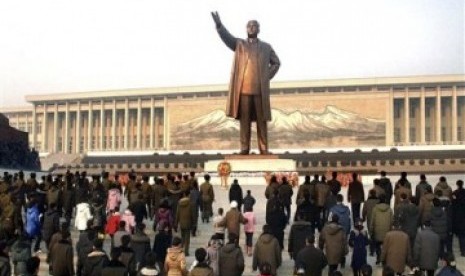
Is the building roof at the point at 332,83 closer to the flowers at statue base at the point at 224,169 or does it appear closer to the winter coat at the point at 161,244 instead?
the flowers at statue base at the point at 224,169

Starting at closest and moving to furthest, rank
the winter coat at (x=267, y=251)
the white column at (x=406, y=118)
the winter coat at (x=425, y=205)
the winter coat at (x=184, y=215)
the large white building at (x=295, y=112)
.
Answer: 1. the winter coat at (x=267, y=251)
2. the winter coat at (x=425, y=205)
3. the winter coat at (x=184, y=215)
4. the large white building at (x=295, y=112)
5. the white column at (x=406, y=118)

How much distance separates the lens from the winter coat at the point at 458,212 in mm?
8815

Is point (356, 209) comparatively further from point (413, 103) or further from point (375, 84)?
point (413, 103)

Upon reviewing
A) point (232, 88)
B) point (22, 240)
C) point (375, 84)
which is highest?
point (375, 84)

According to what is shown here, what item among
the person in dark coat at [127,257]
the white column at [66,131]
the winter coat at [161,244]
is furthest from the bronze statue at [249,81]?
the white column at [66,131]

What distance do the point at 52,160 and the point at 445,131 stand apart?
3128cm

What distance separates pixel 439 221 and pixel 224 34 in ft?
25.6

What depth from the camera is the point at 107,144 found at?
60125 mm

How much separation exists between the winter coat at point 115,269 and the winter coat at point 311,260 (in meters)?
1.80

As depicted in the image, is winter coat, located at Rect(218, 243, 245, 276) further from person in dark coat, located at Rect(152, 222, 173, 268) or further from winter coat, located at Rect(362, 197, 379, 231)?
winter coat, located at Rect(362, 197, 379, 231)

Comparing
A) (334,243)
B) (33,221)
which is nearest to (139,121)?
(33,221)

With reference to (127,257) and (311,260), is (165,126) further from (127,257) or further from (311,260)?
(311,260)

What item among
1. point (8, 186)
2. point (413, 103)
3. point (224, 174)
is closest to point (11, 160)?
point (224, 174)

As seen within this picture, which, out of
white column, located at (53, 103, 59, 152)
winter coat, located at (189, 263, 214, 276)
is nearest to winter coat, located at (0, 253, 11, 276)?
winter coat, located at (189, 263, 214, 276)
